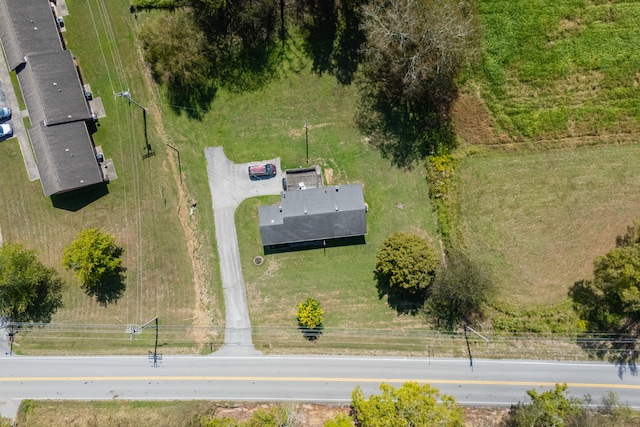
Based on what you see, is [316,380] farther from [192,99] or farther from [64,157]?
[64,157]

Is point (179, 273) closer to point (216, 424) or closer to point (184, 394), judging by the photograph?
point (184, 394)

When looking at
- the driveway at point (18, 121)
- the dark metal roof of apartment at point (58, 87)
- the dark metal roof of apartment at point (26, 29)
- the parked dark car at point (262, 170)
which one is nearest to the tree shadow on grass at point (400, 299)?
the parked dark car at point (262, 170)

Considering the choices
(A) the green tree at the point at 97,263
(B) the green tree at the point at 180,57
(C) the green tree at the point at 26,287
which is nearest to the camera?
(C) the green tree at the point at 26,287

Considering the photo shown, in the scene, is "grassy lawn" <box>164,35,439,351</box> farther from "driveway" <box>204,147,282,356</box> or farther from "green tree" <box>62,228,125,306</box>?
"green tree" <box>62,228,125,306</box>

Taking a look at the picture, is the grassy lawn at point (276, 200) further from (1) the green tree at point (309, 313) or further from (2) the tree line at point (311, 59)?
(2) the tree line at point (311, 59)

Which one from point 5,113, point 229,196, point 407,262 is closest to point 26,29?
point 5,113

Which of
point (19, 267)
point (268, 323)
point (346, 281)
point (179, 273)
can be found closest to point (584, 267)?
point (346, 281)
